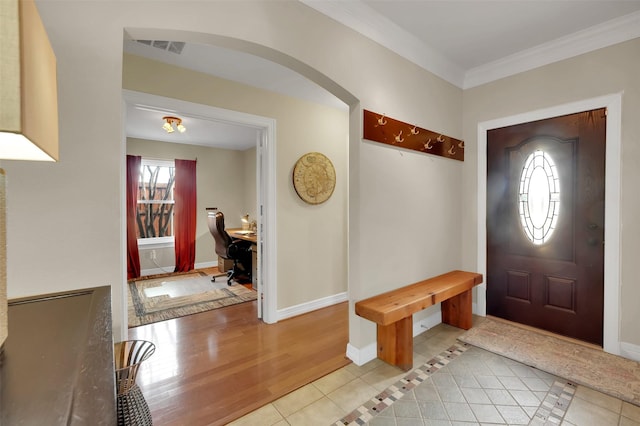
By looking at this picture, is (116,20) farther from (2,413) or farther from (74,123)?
(2,413)

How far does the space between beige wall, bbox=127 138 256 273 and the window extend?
0.66ft

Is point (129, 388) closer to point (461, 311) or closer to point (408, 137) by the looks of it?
point (408, 137)

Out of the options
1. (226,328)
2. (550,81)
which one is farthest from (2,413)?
(550,81)

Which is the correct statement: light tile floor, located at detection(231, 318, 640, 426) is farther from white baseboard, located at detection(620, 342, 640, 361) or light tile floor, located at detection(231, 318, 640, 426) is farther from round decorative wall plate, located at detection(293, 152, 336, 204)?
A: round decorative wall plate, located at detection(293, 152, 336, 204)

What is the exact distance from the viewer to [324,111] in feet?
11.9

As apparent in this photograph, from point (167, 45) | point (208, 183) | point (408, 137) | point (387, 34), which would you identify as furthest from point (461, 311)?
point (208, 183)

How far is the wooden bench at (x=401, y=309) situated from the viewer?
206cm

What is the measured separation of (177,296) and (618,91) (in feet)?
17.4

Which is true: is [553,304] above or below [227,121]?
below

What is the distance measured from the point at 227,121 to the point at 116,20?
1.60 meters

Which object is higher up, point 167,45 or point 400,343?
point 167,45

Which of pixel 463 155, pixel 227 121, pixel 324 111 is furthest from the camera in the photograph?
pixel 324 111

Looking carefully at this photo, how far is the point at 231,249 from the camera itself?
15.6ft

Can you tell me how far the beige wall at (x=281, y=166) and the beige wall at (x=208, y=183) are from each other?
3.33 metres
